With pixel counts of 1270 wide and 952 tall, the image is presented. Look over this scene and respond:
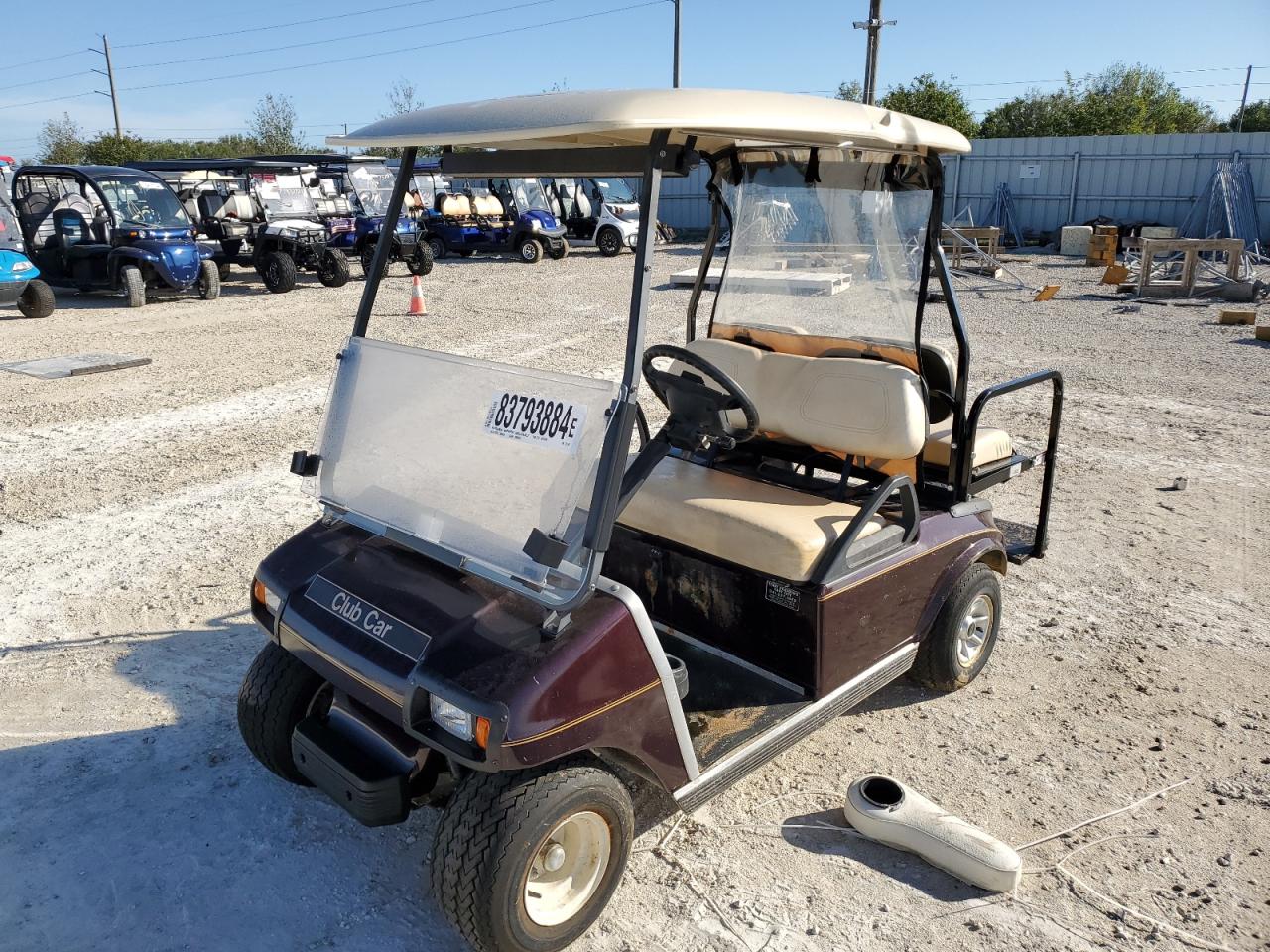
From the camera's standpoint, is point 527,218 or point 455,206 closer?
point 527,218

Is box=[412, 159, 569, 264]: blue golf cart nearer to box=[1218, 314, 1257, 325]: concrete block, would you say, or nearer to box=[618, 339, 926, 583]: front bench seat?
box=[1218, 314, 1257, 325]: concrete block

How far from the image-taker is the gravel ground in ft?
8.00

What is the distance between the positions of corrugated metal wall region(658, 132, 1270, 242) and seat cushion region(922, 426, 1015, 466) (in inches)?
740

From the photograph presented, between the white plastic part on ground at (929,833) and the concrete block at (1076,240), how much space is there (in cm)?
1891

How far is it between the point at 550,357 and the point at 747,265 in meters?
5.53

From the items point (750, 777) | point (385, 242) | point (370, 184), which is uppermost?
point (370, 184)

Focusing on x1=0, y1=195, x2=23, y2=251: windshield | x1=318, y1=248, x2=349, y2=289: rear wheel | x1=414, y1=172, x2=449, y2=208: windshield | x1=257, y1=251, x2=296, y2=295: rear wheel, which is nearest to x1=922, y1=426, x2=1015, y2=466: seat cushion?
x1=0, y1=195, x2=23, y2=251: windshield

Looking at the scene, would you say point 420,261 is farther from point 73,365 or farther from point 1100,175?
point 1100,175

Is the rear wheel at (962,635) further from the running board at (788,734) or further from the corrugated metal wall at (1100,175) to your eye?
the corrugated metal wall at (1100,175)

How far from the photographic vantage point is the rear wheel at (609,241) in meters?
19.2

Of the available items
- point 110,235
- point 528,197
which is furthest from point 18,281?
point 528,197

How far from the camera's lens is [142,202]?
12.8 meters

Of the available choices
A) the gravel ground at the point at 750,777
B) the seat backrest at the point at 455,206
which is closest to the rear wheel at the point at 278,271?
the seat backrest at the point at 455,206

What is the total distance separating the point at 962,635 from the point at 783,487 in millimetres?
833
